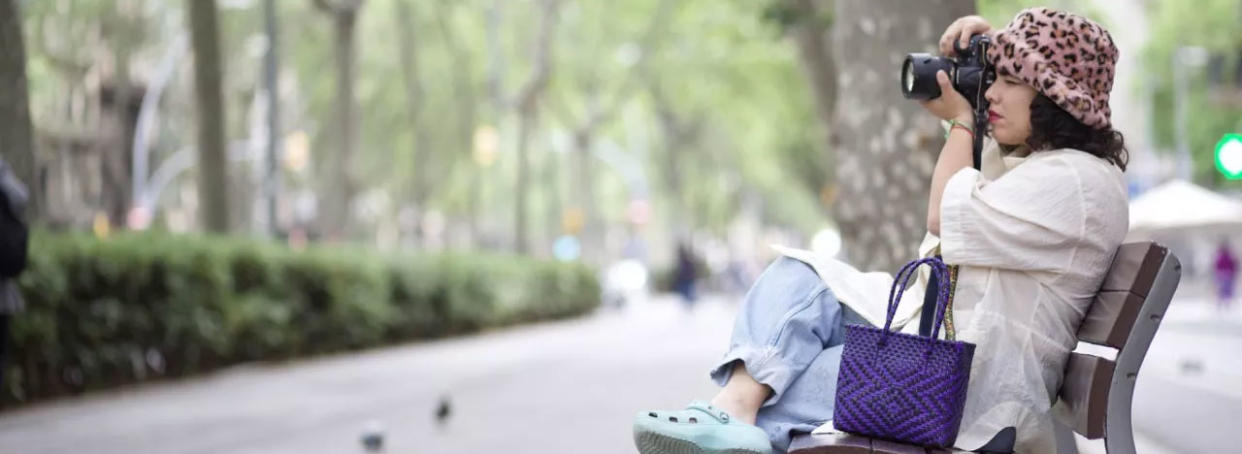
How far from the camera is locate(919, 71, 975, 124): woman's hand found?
3.86 meters

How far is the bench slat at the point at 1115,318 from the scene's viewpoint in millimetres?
3570

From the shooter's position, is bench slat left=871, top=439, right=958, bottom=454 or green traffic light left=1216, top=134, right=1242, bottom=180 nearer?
bench slat left=871, top=439, right=958, bottom=454

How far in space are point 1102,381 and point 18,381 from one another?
33.3ft

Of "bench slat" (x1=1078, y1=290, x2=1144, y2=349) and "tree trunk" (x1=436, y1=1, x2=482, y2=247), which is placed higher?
"bench slat" (x1=1078, y1=290, x2=1144, y2=349)

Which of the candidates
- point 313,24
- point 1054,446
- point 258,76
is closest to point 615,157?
point 258,76

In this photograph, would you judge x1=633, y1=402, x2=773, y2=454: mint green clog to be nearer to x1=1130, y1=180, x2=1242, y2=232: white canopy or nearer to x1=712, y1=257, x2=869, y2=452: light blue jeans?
x1=712, y1=257, x2=869, y2=452: light blue jeans

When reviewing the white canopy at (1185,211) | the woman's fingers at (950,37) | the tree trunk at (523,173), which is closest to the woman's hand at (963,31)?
the woman's fingers at (950,37)

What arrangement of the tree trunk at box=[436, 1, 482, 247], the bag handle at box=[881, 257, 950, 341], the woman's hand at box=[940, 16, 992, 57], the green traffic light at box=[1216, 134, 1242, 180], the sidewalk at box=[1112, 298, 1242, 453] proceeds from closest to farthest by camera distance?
the bag handle at box=[881, 257, 950, 341] → the woman's hand at box=[940, 16, 992, 57] → the sidewalk at box=[1112, 298, 1242, 453] → the green traffic light at box=[1216, 134, 1242, 180] → the tree trunk at box=[436, 1, 482, 247]

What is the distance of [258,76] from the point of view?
45906mm

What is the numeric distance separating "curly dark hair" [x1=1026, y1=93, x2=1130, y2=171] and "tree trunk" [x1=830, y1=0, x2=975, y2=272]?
4.75 metres

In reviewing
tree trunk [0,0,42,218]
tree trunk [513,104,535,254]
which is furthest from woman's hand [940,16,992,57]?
tree trunk [513,104,535,254]

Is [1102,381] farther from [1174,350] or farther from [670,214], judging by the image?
[670,214]

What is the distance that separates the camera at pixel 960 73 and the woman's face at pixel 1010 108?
0.08ft

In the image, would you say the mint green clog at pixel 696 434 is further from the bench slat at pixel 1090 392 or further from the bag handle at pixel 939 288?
the bench slat at pixel 1090 392
